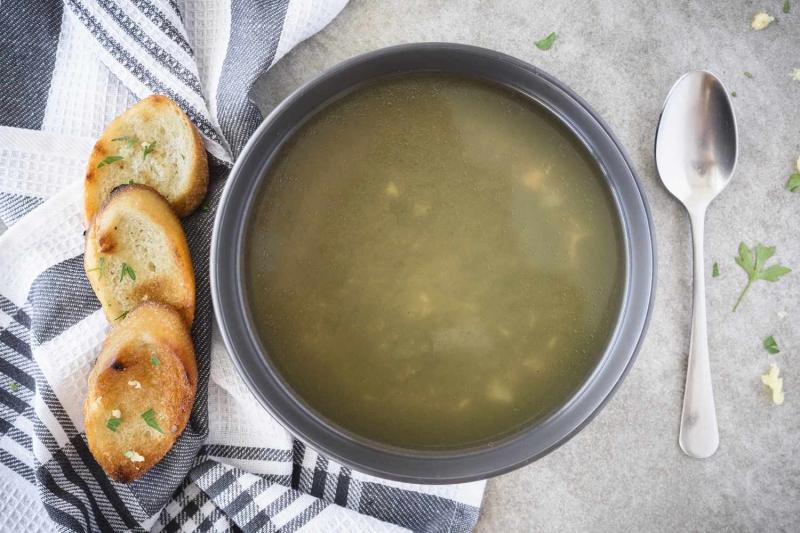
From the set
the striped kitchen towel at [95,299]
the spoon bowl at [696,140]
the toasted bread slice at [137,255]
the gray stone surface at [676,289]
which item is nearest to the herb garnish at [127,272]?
the toasted bread slice at [137,255]

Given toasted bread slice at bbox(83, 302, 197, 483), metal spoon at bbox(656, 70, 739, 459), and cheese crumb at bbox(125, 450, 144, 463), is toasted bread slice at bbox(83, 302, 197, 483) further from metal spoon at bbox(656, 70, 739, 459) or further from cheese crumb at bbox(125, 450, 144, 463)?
metal spoon at bbox(656, 70, 739, 459)

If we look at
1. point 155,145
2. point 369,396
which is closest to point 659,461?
point 369,396

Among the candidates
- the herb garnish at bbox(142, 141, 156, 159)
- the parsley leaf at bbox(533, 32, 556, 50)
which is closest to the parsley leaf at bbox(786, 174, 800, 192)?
the parsley leaf at bbox(533, 32, 556, 50)

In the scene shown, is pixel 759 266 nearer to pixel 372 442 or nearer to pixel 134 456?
pixel 372 442

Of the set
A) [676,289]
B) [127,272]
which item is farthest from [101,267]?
[676,289]

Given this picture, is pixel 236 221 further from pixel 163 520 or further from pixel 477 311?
pixel 163 520

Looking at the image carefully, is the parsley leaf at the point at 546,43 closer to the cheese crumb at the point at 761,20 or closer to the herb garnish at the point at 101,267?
the cheese crumb at the point at 761,20
